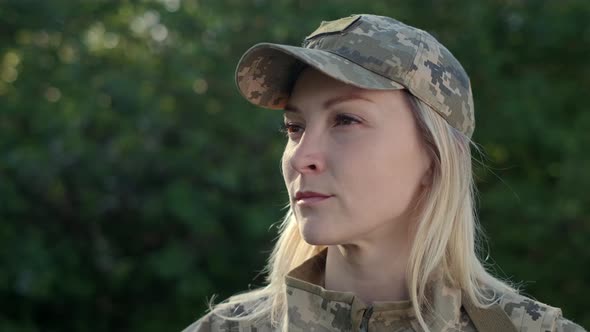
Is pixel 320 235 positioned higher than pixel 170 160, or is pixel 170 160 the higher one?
pixel 320 235

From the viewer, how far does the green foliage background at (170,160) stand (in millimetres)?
5469

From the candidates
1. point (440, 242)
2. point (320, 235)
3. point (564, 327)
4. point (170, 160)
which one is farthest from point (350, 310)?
point (170, 160)

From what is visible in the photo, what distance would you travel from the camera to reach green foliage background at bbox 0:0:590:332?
17.9 feet

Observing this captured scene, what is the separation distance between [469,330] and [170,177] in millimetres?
3517

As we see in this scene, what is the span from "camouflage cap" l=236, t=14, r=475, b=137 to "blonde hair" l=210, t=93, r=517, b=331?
0.18ft

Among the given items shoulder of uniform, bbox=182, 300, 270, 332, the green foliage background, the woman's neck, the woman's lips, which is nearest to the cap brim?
the woman's lips

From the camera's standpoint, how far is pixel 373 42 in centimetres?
231

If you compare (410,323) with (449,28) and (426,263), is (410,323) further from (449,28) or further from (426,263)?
(449,28)

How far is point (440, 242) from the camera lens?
2.38 metres

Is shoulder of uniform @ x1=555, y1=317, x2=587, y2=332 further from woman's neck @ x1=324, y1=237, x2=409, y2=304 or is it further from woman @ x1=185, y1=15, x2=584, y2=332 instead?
woman's neck @ x1=324, y1=237, x2=409, y2=304

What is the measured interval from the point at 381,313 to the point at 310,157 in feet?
1.37

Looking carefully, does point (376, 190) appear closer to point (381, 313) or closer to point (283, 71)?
point (381, 313)

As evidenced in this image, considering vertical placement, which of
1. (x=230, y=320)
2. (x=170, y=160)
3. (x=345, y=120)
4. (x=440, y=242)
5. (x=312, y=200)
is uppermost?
(x=345, y=120)

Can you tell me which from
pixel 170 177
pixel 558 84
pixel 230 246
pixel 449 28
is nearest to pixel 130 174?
pixel 170 177
